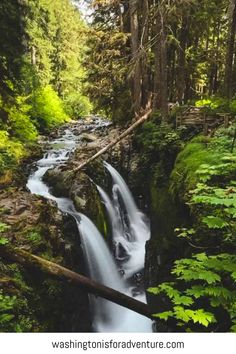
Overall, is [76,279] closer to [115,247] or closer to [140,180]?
[115,247]

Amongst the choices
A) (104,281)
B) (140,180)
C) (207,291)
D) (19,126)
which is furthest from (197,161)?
(19,126)

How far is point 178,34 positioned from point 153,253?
16783 mm

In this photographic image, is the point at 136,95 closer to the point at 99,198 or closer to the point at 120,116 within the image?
the point at 120,116

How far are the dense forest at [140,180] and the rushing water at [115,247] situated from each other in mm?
281

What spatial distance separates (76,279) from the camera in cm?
459

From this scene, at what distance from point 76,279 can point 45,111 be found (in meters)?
17.6

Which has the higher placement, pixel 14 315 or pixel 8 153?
pixel 8 153

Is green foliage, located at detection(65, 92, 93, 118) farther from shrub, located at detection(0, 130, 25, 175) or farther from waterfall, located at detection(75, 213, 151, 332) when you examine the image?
waterfall, located at detection(75, 213, 151, 332)

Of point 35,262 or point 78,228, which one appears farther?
point 78,228

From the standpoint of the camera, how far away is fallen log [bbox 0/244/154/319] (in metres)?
4.36

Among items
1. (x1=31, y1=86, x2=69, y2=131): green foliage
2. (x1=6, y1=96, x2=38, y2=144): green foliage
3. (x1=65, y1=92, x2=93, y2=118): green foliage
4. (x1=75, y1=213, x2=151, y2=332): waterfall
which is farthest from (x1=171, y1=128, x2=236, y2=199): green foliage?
(x1=65, y1=92, x2=93, y2=118): green foliage

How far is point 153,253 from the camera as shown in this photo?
314 inches

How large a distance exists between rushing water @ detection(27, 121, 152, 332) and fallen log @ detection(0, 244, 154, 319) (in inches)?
60.1
